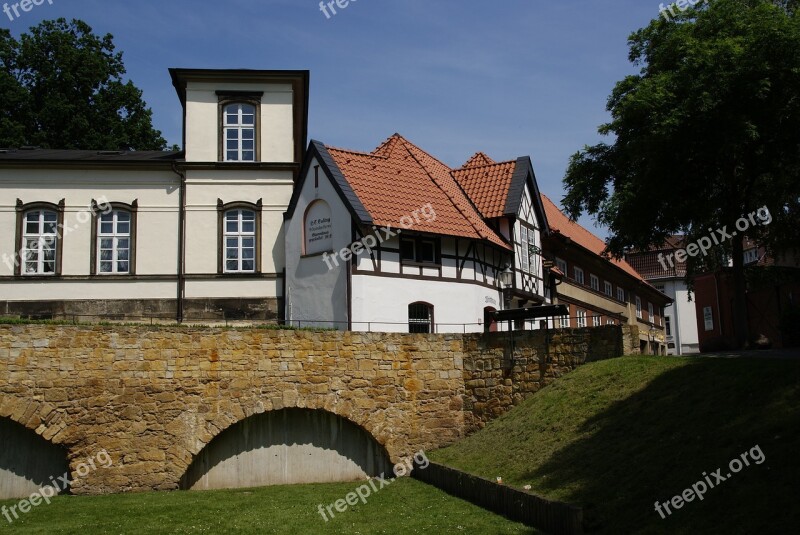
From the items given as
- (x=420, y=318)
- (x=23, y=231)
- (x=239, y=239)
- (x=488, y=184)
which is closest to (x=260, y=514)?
(x=420, y=318)

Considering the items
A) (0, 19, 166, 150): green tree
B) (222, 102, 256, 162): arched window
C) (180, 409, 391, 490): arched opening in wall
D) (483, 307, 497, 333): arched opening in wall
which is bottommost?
(180, 409, 391, 490): arched opening in wall

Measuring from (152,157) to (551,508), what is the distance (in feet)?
63.9

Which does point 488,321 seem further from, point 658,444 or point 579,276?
point 658,444

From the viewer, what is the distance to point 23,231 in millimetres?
26672

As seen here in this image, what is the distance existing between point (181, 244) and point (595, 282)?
2123cm

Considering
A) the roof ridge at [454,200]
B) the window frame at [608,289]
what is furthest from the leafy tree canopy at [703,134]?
the window frame at [608,289]

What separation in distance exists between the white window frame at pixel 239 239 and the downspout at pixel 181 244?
Result: 1221mm

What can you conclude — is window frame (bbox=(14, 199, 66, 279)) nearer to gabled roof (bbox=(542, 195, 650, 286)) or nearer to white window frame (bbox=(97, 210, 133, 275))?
white window frame (bbox=(97, 210, 133, 275))

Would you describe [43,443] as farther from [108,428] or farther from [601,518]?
[601,518]

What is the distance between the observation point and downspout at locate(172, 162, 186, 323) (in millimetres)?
26438

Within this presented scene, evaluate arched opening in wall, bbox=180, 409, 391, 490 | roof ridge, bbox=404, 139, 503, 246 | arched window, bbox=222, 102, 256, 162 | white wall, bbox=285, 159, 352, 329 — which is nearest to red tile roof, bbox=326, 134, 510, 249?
roof ridge, bbox=404, 139, 503, 246

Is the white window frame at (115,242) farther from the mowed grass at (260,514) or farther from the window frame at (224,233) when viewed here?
the mowed grass at (260,514)

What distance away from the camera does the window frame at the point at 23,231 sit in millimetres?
26375

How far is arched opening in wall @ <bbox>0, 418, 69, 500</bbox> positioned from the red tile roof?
34.3 ft
